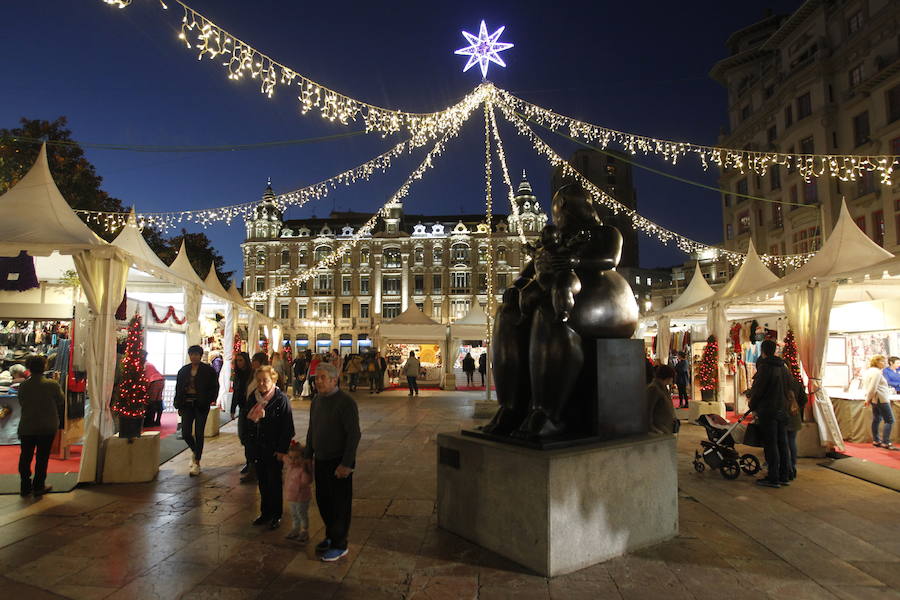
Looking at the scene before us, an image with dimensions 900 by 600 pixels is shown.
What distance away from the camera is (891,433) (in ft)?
25.8

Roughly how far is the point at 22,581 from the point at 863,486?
7280 millimetres

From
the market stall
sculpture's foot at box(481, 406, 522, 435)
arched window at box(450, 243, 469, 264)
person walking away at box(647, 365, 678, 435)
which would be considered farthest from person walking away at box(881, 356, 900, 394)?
arched window at box(450, 243, 469, 264)

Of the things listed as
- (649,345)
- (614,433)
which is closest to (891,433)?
(614,433)

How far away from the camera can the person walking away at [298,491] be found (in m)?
3.64

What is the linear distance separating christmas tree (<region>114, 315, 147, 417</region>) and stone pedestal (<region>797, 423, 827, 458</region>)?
8.40 meters

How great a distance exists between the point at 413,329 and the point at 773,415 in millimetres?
15213

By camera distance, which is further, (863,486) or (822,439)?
(822,439)

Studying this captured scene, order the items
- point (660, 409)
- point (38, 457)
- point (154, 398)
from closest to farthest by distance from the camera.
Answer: point (38, 457) < point (660, 409) < point (154, 398)

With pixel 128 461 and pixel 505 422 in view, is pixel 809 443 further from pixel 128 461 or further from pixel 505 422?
pixel 128 461

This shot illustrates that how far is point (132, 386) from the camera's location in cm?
604

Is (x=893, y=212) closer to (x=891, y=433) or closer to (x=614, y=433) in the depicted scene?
(x=891, y=433)

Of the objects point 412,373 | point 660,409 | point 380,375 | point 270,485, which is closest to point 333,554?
point 270,485

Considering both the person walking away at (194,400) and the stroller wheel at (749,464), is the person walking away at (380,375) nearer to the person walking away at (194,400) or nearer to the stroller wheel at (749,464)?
the person walking away at (194,400)

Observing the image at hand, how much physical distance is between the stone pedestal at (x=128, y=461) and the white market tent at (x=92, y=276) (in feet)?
0.41
